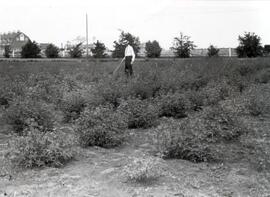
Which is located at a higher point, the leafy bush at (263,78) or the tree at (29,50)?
the tree at (29,50)

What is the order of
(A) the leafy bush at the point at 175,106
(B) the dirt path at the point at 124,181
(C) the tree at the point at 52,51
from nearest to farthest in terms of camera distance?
(B) the dirt path at the point at 124,181, (A) the leafy bush at the point at 175,106, (C) the tree at the point at 52,51

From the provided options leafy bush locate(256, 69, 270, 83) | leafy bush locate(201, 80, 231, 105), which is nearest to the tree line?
leafy bush locate(256, 69, 270, 83)

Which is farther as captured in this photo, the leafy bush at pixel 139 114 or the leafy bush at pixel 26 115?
the leafy bush at pixel 139 114

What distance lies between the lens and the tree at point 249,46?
3403 cm

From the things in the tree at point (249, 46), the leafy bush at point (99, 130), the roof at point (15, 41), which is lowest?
the leafy bush at point (99, 130)

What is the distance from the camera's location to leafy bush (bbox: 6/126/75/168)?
191 inches

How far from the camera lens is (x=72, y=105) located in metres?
8.23

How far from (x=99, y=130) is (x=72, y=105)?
2.55m

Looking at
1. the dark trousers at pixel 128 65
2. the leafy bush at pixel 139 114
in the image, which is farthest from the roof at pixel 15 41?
the leafy bush at pixel 139 114

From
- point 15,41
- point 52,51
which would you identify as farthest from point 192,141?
point 15,41

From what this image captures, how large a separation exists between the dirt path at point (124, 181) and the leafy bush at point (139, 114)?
2.01 meters

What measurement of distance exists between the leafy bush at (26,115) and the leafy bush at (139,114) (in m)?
1.32

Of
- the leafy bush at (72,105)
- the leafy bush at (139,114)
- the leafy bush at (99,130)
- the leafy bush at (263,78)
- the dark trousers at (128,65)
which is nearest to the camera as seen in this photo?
the leafy bush at (99,130)

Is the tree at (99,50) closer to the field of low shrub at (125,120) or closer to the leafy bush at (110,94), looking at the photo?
the field of low shrub at (125,120)
